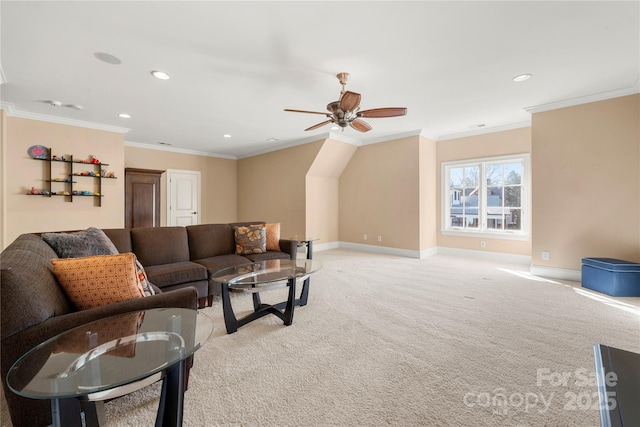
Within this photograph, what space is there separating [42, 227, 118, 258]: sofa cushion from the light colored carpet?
1.03 meters

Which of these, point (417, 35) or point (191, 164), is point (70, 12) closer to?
point (417, 35)

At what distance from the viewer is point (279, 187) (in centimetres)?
694

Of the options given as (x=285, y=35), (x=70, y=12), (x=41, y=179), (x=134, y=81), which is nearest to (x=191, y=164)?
(x=41, y=179)

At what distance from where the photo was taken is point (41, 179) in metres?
4.49

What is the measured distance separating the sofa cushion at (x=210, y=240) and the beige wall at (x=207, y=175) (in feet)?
13.6

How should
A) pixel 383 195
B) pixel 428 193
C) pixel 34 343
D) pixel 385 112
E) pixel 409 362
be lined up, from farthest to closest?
1. pixel 383 195
2. pixel 428 193
3. pixel 385 112
4. pixel 409 362
5. pixel 34 343

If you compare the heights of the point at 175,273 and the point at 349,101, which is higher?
the point at 349,101

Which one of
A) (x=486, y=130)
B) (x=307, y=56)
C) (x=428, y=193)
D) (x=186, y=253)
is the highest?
(x=486, y=130)

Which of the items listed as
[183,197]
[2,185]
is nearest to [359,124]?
[2,185]

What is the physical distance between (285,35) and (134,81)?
213cm

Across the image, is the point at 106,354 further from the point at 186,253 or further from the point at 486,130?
the point at 486,130

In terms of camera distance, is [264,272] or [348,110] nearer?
[264,272]

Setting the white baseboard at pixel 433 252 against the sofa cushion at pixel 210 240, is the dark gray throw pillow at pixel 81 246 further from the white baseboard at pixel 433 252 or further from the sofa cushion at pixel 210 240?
the white baseboard at pixel 433 252

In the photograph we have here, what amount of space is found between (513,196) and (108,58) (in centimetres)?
652
